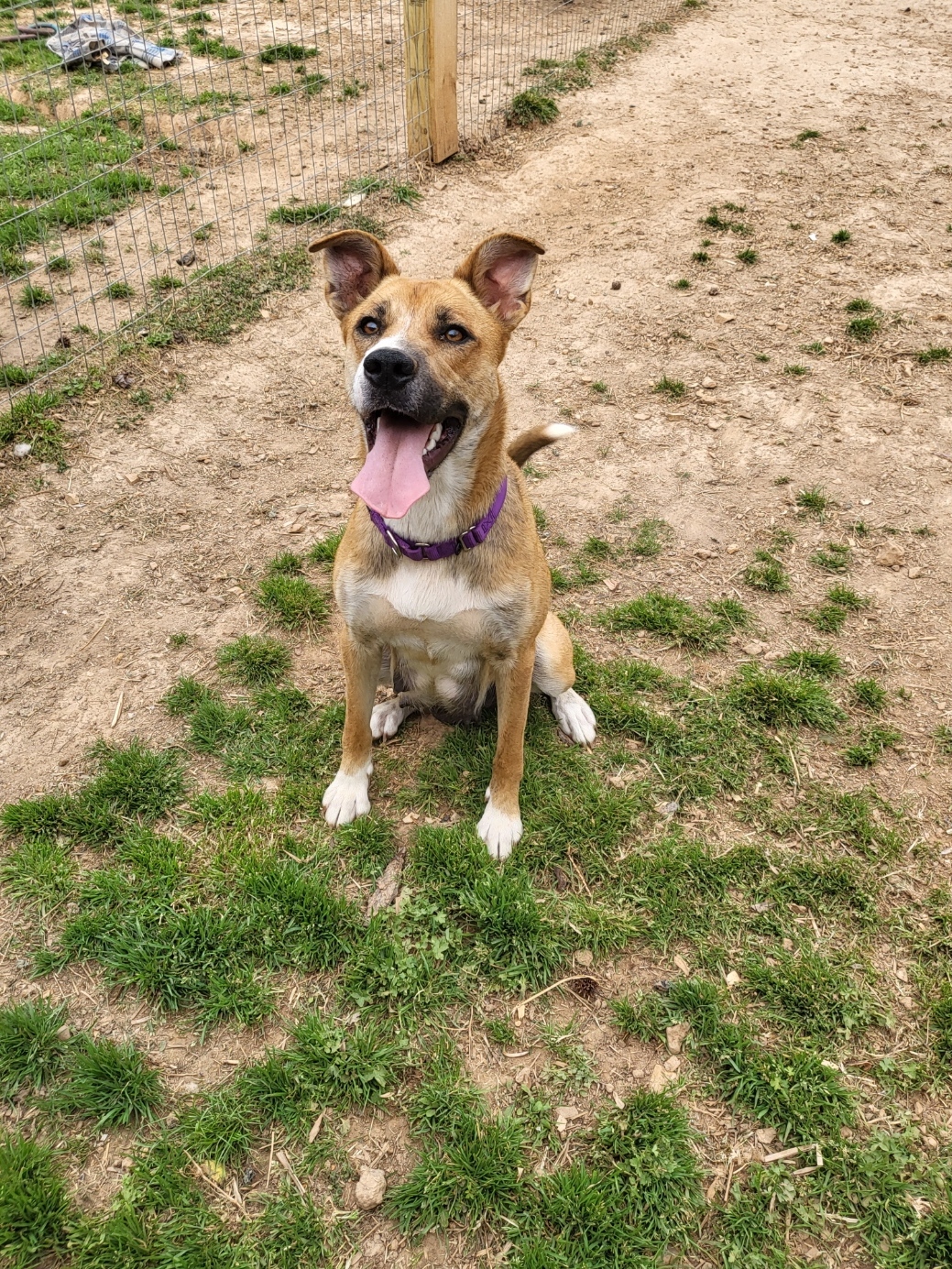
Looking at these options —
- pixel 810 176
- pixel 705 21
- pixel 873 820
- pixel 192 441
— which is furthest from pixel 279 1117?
pixel 705 21

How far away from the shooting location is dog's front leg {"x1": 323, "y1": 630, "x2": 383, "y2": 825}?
358cm

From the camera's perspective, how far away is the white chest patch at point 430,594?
10.6ft

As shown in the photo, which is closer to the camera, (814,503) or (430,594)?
(430,594)

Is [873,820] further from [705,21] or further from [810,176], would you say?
[705,21]

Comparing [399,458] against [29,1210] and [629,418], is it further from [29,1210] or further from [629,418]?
[629,418]

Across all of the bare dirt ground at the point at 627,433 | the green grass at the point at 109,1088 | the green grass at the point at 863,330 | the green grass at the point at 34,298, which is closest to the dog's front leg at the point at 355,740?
the bare dirt ground at the point at 627,433

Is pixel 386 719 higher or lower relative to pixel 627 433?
lower

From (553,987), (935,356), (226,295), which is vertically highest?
(226,295)

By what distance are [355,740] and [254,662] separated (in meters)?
1.03

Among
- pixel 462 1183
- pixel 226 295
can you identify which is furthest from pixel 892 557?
pixel 226 295

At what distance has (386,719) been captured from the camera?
419 centimetres

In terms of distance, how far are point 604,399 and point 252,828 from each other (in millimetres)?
4140

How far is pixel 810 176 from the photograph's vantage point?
8.54m

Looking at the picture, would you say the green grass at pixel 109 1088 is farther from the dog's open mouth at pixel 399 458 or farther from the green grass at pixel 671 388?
the green grass at pixel 671 388
